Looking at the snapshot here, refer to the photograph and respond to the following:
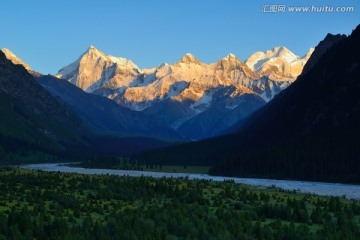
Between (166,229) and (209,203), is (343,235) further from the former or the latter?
(209,203)

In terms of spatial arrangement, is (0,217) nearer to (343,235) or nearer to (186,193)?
(343,235)

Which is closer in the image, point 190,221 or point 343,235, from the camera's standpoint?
point 343,235

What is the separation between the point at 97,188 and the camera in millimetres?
134125

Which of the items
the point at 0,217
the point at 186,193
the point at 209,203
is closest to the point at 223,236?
the point at 0,217

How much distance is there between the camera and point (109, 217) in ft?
276

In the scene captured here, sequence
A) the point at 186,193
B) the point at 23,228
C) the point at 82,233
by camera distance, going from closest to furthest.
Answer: the point at 82,233 → the point at 23,228 → the point at 186,193

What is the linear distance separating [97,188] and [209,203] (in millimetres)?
33628

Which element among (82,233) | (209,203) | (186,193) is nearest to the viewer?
(82,233)

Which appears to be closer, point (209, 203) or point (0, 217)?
point (0, 217)

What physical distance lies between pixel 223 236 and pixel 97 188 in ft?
221

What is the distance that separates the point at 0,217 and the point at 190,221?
79.4ft

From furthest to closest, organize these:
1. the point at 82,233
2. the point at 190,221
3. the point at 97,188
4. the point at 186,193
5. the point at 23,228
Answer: the point at 97,188
the point at 186,193
the point at 190,221
the point at 23,228
the point at 82,233

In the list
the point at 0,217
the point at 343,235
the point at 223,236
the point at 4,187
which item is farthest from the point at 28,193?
the point at 343,235

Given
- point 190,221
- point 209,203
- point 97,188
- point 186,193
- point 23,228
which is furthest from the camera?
point 97,188
